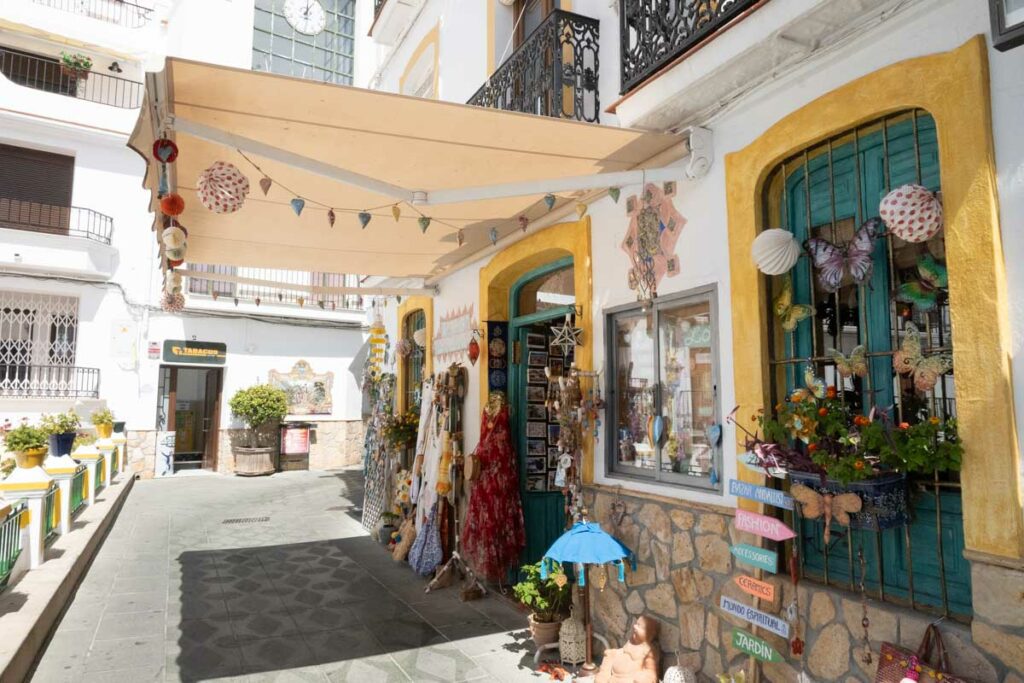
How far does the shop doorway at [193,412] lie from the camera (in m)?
16.8

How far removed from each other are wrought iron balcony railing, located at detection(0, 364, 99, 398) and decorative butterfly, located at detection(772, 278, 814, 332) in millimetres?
15789

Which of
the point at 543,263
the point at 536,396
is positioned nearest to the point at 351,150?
the point at 543,263

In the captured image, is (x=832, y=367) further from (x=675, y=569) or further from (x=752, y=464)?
(x=675, y=569)

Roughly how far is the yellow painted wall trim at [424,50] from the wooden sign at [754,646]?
25.7 ft

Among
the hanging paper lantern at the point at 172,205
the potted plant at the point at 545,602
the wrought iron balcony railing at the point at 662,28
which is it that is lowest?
the potted plant at the point at 545,602

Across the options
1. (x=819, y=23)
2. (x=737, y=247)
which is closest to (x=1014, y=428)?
(x=737, y=247)

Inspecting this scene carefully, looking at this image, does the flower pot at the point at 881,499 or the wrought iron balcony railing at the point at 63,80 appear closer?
the flower pot at the point at 881,499

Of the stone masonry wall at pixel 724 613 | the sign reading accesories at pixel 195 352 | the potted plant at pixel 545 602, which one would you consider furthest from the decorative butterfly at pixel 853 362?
the sign reading accesories at pixel 195 352

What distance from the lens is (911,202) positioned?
2.86 m

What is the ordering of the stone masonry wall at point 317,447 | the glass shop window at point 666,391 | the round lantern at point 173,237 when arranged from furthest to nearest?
1. the stone masonry wall at point 317,447
2. the round lantern at point 173,237
3. the glass shop window at point 666,391

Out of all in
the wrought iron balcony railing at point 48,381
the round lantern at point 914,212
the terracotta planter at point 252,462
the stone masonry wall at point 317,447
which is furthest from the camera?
the terracotta planter at point 252,462

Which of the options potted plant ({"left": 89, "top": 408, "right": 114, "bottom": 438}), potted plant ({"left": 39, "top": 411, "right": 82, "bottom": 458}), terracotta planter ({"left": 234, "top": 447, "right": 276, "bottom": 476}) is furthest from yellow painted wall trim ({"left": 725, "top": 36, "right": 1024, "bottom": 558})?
terracotta planter ({"left": 234, "top": 447, "right": 276, "bottom": 476})

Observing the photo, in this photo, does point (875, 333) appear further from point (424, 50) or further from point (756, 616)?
point (424, 50)

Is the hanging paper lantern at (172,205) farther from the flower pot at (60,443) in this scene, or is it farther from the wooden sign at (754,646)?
the flower pot at (60,443)
